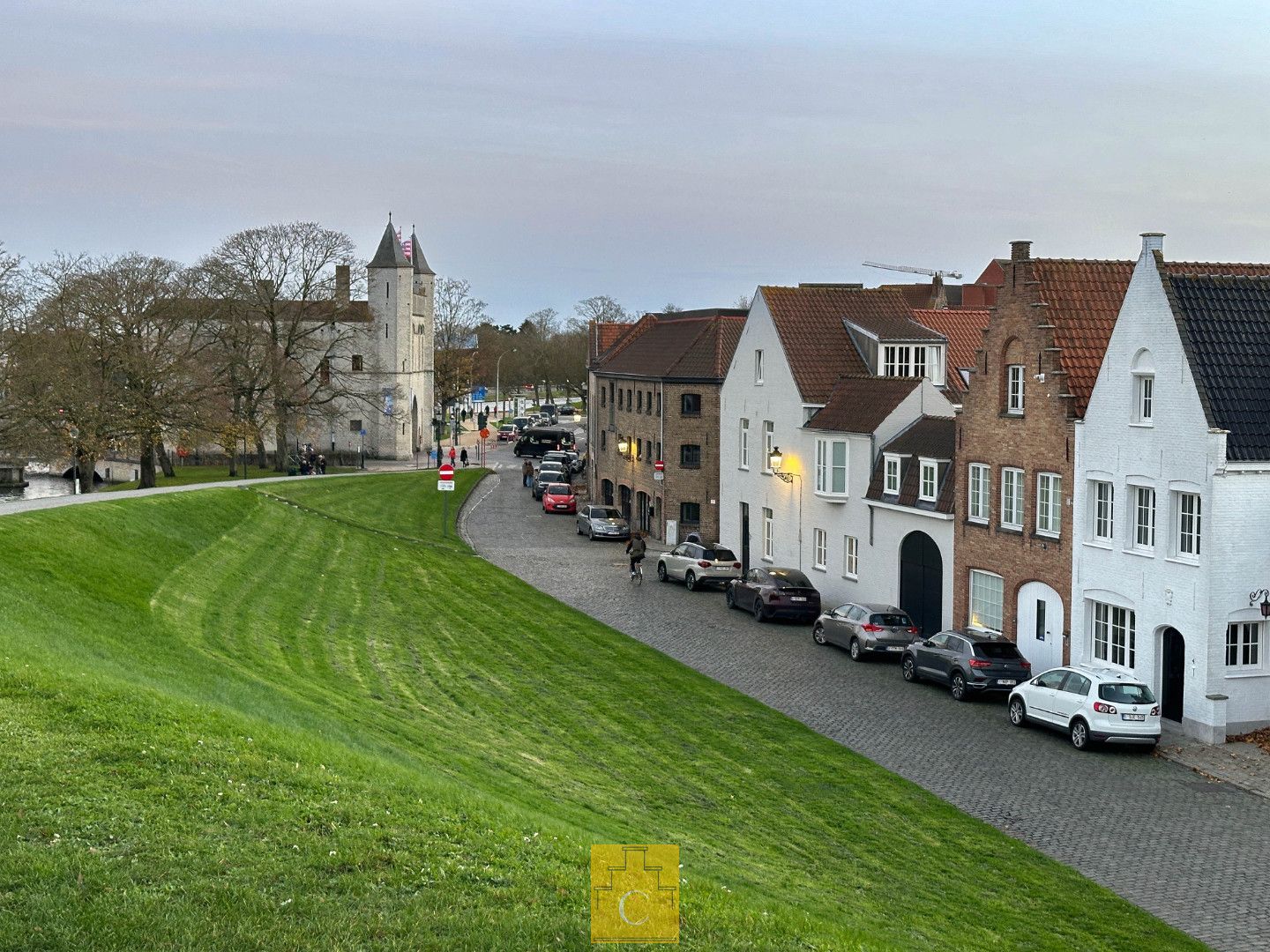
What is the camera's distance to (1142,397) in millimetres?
28297

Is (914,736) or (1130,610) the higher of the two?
(1130,610)

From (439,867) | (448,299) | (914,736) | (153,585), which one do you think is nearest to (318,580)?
(153,585)

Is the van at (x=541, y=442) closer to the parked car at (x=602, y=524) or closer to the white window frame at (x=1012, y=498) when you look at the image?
the parked car at (x=602, y=524)

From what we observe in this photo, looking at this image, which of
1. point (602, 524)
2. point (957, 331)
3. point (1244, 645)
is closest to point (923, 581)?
point (1244, 645)

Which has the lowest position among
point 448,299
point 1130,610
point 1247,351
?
point 1130,610

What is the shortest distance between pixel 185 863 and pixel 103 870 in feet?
2.07

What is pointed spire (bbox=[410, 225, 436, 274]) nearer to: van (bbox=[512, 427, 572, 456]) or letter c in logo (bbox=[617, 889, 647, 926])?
van (bbox=[512, 427, 572, 456])

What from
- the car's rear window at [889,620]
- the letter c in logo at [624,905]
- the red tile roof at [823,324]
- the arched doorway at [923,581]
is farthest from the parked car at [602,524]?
the letter c in logo at [624,905]

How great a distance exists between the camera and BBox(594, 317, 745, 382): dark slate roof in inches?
2202

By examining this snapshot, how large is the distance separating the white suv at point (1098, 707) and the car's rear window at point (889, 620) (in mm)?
7387

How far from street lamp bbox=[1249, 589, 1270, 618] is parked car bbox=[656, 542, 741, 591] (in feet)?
67.0

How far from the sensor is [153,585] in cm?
2897

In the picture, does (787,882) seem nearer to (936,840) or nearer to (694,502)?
(936,840)

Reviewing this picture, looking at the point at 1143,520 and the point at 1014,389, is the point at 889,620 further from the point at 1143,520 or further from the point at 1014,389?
the point at 1143,520
